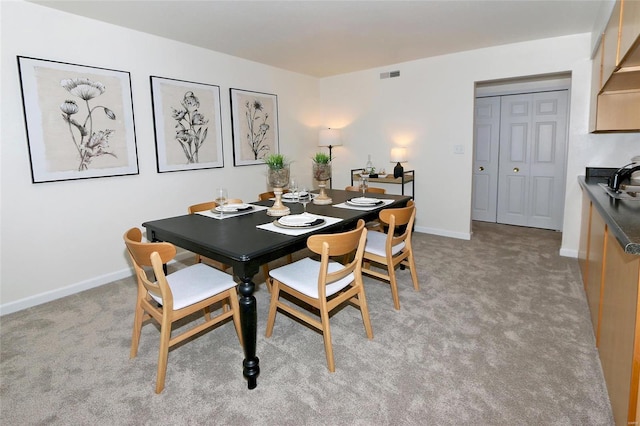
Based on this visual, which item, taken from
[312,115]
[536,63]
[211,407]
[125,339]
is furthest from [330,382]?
[312,115]

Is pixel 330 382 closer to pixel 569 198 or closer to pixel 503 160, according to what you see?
pixel 569 198

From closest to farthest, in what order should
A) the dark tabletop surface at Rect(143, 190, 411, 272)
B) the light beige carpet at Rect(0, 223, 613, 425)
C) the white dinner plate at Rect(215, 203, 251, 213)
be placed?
the light beige carpet at Rect(0, 223, 613, 425) < the dark tabletop surface at Rect(143, 190, 411, 272) < the white dinner plate at Rect(215, 203, 251, 213)

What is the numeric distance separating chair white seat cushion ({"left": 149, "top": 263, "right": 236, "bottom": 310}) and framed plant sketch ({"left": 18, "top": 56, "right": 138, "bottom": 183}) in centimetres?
170

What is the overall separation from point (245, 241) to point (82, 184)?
6.98 ft

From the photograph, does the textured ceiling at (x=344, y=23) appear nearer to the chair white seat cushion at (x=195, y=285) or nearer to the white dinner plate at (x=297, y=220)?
the white dinner plate at (x=297, y=220)

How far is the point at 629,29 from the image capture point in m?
1.88

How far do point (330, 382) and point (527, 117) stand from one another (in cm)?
493

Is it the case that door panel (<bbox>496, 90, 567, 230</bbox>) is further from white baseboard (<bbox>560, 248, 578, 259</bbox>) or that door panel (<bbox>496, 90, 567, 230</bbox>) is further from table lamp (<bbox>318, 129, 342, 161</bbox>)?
table lamp (<bbox>318, 129, 342, 161</bbox>)

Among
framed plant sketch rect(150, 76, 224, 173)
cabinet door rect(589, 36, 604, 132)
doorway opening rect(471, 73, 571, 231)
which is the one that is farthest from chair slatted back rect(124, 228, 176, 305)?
doorway opening rect(471, 73, 571, 231)

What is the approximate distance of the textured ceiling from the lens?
295cm

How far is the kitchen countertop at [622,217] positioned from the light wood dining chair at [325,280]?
118 centimetres

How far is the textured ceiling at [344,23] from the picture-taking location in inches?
116

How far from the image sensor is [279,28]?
346 cm

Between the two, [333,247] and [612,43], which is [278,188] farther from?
[612,43]
